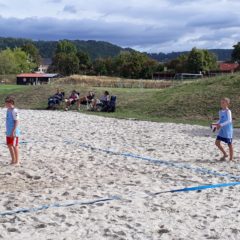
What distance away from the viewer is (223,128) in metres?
11.4

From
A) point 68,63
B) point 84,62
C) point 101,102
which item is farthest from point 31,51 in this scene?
point 101,102

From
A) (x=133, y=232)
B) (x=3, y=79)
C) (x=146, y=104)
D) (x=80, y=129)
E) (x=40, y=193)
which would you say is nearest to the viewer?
(x=133, y=232)

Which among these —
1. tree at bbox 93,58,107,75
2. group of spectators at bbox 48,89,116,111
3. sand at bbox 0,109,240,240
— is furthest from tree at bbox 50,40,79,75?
sand at bbox 0,109,240,240

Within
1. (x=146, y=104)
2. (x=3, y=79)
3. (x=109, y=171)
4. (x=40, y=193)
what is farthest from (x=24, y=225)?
(x=3, y=79)

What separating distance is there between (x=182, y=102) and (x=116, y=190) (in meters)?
19.3

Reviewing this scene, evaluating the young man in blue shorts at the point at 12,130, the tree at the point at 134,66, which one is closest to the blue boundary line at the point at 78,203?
the young man in blue shorts at the point at 12,130

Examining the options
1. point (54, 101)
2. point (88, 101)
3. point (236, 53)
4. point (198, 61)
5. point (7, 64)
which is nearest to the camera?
point (88, 101)

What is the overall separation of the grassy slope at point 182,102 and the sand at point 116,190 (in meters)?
9.77

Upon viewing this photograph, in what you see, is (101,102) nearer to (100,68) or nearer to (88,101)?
(88,101)

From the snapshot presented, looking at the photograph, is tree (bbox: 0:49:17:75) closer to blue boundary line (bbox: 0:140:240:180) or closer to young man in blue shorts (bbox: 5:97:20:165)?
blue boundary line (bbox: 0:140:240:180)

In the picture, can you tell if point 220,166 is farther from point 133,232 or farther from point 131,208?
point 133,232

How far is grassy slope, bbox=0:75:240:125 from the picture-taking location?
2478 cm

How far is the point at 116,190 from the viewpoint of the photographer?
26.8 ft

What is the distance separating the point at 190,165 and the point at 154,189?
2499 millimetres
